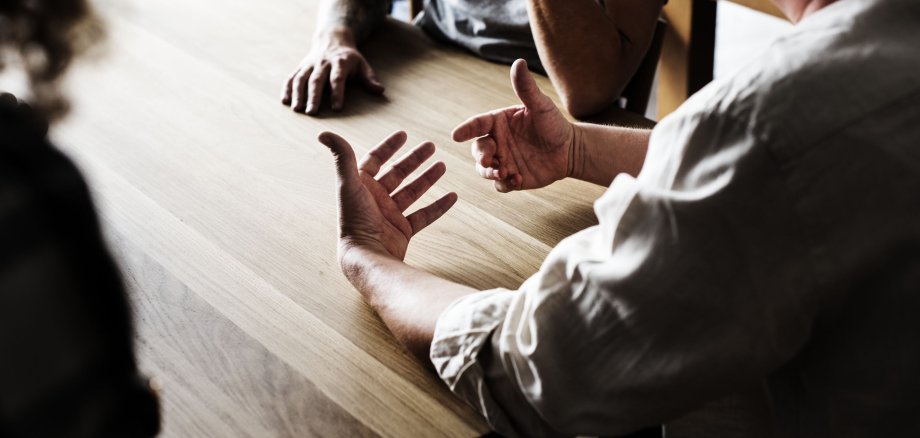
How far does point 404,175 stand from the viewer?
4.35 feet

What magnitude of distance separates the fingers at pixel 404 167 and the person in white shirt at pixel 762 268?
1.33ft

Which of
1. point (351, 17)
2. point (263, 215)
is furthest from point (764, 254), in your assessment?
point (351, 17)

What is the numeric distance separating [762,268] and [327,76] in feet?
3.30

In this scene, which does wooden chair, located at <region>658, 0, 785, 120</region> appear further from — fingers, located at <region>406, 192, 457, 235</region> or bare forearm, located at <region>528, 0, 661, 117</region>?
fingers, located at <region>406, 192, 457, 235</region>

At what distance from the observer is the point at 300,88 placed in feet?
5.33

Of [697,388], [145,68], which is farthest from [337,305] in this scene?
[145,68]

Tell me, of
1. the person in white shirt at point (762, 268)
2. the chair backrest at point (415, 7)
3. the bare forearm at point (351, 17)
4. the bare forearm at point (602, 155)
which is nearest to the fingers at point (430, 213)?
the bare forearm at point (602, 155)

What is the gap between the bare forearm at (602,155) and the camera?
138 centimetres

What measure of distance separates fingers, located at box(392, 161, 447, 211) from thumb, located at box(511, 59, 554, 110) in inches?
6.3

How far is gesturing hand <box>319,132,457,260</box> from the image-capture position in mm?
1233

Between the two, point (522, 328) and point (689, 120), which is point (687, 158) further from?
point (522, 328)

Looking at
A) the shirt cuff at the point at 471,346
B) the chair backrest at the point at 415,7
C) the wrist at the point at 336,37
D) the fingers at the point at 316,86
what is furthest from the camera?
the chair backrest at the point at 415,7

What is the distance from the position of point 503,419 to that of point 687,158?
0.33 metres

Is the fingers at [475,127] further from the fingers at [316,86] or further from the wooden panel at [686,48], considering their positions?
the wooden panel at [686,48]
